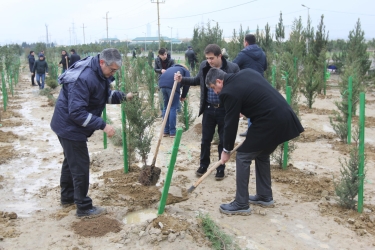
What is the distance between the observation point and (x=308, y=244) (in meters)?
3.65

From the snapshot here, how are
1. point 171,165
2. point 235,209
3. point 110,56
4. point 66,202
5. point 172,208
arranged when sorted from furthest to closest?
point 66,202, point 172,208, point 235,209, point 110,56, point 171,165

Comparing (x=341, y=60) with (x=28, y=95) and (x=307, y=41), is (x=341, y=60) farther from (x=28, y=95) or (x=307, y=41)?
(x=28, y=95)

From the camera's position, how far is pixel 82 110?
3805 millimetres

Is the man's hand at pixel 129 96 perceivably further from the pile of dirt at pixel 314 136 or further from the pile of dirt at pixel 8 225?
the pile of dirt at pixel 314 136

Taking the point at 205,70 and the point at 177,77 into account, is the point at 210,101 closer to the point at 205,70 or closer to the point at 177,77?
the point at 205,70

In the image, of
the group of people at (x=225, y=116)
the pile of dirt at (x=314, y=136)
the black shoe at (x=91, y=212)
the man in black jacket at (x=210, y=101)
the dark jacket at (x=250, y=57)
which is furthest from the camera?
the pile of dirt at (x=314, y=136)

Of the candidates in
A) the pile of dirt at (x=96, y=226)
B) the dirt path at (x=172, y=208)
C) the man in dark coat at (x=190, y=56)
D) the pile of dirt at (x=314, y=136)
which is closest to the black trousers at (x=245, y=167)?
the dirt path at (x=172, y=208)

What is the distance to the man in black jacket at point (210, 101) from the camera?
4.79 metres

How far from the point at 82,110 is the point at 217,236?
1.72m

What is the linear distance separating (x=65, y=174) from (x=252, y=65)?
153 inches

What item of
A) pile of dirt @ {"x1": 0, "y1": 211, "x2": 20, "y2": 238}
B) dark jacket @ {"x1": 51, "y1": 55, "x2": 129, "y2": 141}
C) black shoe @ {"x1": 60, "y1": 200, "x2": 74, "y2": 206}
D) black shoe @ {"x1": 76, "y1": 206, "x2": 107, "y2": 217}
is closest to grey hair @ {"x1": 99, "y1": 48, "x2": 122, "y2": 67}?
dark jacket @ {"x1": 51, "y1": 55, "x2": 129, "y2": 141}

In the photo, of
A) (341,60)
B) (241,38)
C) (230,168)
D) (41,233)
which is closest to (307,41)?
(341,60)

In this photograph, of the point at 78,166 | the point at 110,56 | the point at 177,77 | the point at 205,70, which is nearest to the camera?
the point at 110,56

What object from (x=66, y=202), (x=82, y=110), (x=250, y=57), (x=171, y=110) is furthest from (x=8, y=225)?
(x=250, y=57)
